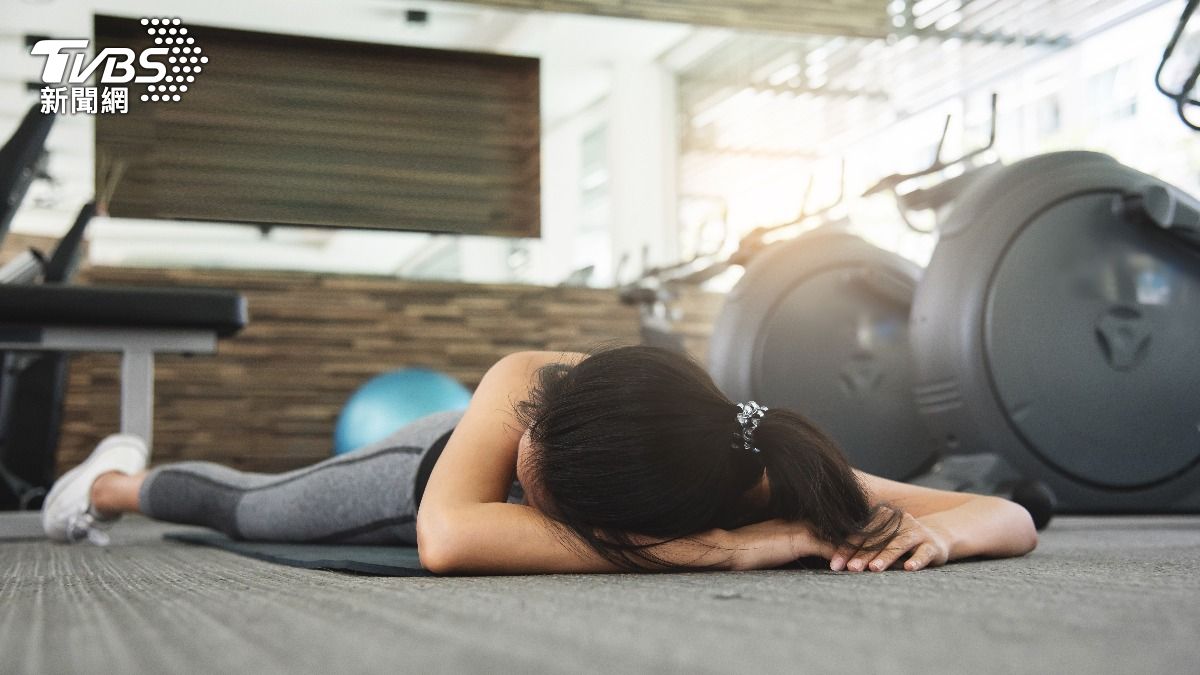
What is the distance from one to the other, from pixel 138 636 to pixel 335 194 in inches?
191

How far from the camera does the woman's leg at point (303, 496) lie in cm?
171

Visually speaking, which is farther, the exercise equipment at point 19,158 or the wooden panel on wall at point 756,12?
the wooden panel on wall at point 756,12

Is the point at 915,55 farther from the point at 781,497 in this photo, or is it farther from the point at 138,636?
the point at 138,636

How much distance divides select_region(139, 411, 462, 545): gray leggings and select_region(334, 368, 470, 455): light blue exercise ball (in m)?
2.34

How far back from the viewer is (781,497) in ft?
4.04

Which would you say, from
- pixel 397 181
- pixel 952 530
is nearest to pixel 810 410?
pixel 952 530

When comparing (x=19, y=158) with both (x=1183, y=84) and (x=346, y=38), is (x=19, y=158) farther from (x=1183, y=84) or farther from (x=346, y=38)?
(x=346, y=38)

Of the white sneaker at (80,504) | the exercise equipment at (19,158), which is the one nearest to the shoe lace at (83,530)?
the white sneaker at (80,504)

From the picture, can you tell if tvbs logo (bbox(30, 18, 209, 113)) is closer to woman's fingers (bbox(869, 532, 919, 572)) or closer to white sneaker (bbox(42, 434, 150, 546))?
white sneaker (bbox(42, 434, 150, 546))

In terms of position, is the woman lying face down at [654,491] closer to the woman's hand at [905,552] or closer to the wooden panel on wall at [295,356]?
the woman's hand at [905,552]

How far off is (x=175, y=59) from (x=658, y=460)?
192 inches

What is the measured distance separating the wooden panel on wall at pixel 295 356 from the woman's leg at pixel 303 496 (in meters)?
2.63

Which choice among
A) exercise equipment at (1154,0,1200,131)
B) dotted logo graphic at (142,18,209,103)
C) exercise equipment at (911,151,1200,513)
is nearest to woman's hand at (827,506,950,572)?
exercise equipment at (911,151,1200,513)

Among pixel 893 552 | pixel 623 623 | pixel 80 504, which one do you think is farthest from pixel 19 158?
pixel 623 623
